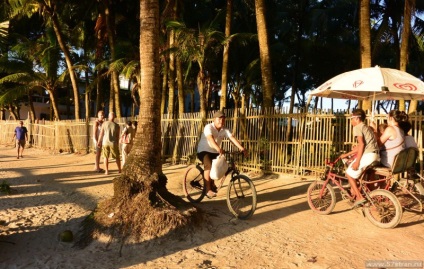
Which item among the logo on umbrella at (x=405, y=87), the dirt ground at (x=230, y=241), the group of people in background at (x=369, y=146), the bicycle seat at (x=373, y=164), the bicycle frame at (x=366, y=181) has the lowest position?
the dirt ground at (x=230, y=241)

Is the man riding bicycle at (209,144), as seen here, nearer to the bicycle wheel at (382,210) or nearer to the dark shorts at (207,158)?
the dark shorts at (207,158)

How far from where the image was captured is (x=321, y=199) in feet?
20.1

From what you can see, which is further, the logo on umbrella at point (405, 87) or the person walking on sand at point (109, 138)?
the person walking on sand at point (109, 138)

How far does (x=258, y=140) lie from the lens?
10.4 m

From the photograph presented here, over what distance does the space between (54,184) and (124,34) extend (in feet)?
45.2

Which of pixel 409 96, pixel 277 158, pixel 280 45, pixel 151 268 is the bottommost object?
pixel 151 268

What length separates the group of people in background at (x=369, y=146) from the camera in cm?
555

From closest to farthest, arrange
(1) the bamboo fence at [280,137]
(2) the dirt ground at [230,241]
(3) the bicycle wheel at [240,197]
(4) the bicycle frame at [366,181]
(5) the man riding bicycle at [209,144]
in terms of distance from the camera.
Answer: (2) the dirt ground at [230,241] → (4) the bicycle frame at [366,181] → (3) the bicycle wheel at [240,197] → (5) the man riding bicycle at [209,144] → (1) the bamboo fence at [280,137]

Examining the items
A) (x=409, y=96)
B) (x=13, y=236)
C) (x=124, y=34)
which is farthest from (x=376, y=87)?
(x=124, y=34)

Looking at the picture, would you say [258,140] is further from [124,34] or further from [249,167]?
[124,34]

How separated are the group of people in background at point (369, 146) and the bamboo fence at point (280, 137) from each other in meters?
1.94

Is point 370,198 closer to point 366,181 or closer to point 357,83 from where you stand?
point 366,181

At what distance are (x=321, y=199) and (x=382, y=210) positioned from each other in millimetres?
1032

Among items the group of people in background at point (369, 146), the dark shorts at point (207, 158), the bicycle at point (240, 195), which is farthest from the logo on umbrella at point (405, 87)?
the dark shorts at point (207, 158)
